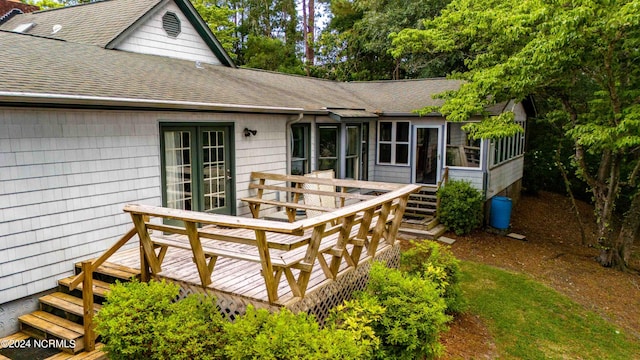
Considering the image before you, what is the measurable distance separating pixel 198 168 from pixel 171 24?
4114 millimetres

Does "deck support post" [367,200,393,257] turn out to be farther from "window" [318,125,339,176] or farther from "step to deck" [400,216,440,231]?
"window" [318,125,339,176]

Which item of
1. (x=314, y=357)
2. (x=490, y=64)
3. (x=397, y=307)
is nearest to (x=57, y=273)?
(x=314, y=357)

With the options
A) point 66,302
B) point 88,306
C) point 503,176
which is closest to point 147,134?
point 66,302

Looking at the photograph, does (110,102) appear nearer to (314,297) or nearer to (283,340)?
(314,297)

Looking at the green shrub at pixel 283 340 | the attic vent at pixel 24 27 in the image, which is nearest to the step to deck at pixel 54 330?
the green shrub at pixel 283 340

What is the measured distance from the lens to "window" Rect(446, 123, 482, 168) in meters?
11.7

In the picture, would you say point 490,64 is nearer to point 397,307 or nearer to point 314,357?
point 397,307

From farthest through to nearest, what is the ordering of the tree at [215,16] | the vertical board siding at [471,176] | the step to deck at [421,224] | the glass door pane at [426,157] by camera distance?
the tree at [215,16], the glass door pane at [426,157], the vertical board siding at [471,176], the step to deck at [421,224]

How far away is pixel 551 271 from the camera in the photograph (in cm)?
892

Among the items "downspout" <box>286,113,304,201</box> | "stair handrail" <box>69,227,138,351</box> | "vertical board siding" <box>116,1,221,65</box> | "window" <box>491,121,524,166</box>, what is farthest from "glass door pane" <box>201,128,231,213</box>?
"window" <box>491,121,524,166</box>

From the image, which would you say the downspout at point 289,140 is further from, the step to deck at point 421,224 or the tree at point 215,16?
the tree at point 215,16

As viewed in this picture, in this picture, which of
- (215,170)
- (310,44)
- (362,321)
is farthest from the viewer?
(310,44)

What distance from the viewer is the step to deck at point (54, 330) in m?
4.38

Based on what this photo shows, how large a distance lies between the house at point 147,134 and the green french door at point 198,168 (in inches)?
0.9
